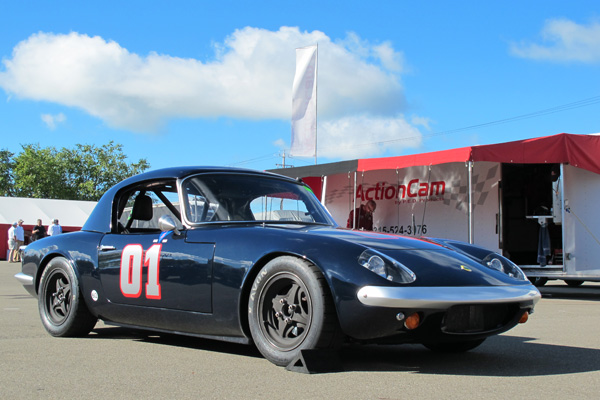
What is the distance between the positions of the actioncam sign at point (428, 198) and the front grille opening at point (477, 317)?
9.05 meters

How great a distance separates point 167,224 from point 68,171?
7529 centimetres

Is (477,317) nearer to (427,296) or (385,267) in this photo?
(427,296)

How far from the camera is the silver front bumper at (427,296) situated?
143 inches

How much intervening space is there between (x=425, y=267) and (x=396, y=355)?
0.94 meters

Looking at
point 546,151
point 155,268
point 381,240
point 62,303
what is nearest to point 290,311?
point 381,240

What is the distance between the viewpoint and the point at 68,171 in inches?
2977

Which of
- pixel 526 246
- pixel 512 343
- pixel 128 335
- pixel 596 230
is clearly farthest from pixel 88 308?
pixel 526 246

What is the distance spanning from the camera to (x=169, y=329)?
186 inches

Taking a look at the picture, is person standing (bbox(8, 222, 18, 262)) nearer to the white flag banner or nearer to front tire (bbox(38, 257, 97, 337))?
the white flag banner

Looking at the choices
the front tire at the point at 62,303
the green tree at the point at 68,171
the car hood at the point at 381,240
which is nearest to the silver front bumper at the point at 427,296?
the car hood at the point at 381,240

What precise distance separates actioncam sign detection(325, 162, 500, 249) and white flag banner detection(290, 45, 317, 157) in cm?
470

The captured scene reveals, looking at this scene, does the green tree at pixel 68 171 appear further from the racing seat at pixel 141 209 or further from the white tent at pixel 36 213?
the racing seat at pixel 141 209

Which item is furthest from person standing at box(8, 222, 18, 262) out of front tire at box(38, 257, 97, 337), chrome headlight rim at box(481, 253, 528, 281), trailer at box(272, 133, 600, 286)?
chrome headlight rim at box(481, 253, 528, 281)

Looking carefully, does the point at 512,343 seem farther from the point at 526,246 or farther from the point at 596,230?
the point at 526,246
